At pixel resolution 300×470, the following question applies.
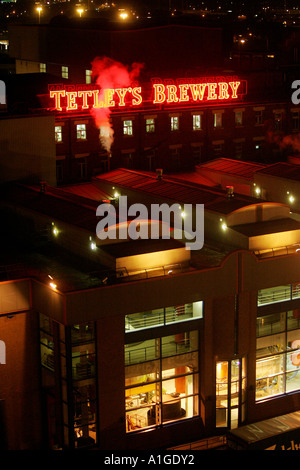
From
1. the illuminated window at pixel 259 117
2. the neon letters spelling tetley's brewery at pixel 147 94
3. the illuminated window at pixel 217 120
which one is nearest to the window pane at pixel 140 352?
the neon letters spelling tetley's brewery at pixel 147 94

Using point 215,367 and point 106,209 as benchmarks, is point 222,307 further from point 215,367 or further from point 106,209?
point 106,209

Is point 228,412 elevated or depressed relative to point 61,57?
depressed

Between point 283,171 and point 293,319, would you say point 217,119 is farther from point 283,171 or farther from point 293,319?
point 293,319

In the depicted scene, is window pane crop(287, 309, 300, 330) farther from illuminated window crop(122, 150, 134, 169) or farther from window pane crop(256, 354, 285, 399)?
illuminated window crop(122, 150, 134, 169)

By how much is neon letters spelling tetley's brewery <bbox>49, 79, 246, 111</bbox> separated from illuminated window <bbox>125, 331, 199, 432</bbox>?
71.1 feet

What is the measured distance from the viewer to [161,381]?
33844 millimetres

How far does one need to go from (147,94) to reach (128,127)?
3234mm

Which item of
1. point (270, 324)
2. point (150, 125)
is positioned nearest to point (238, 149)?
point (150, 125)

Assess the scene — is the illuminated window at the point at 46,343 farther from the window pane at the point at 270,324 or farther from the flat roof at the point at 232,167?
the flat roof at the point at 232,167

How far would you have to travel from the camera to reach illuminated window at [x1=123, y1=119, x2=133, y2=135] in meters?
51.9

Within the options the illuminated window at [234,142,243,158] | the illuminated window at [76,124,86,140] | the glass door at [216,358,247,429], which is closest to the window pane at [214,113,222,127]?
the illuminated window at [234,142,243,158]

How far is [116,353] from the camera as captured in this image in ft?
105
